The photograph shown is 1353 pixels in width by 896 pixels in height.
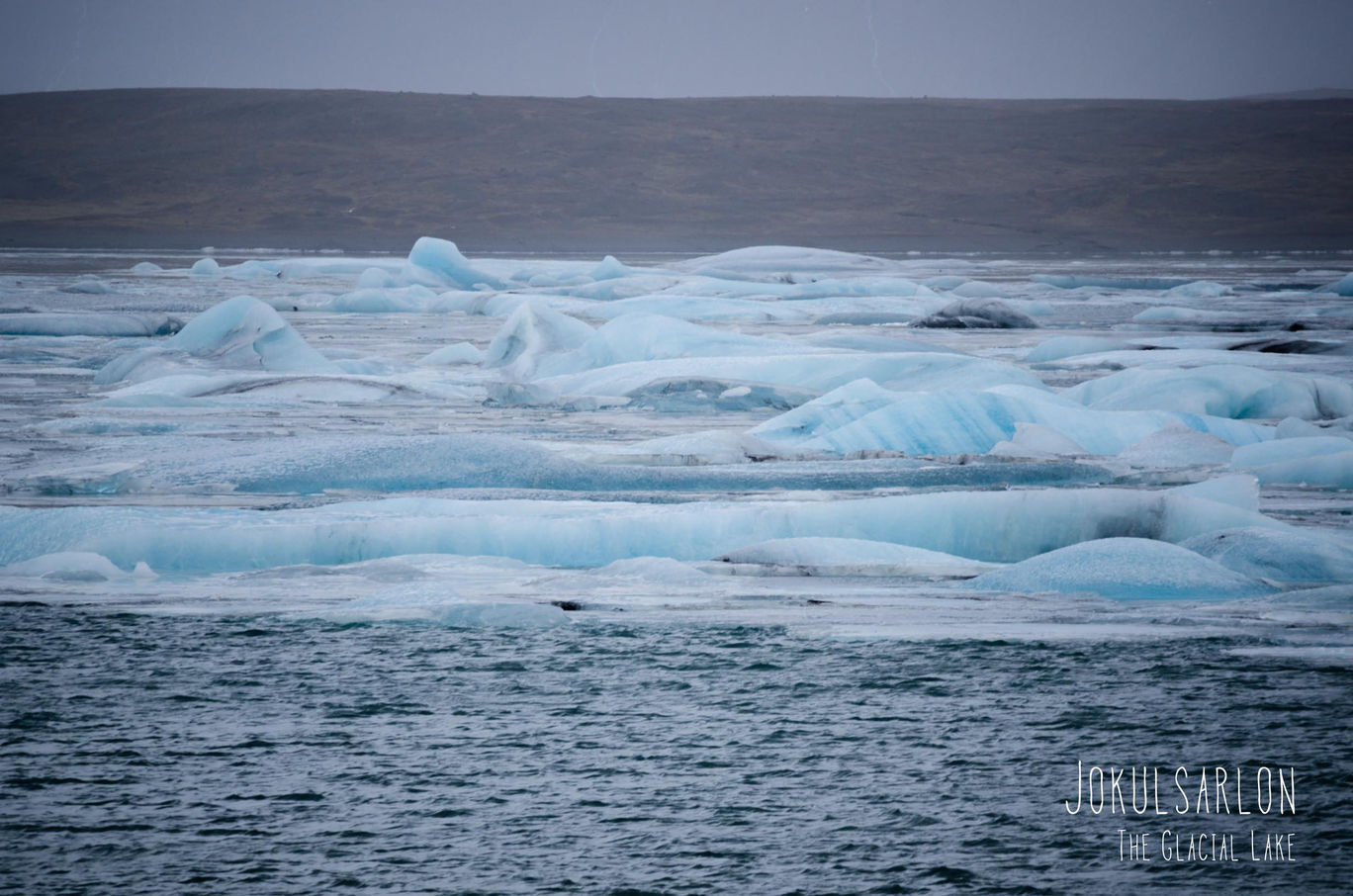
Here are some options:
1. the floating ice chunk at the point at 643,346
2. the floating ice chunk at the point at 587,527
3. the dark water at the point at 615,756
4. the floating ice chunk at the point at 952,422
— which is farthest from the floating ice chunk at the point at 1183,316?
the dark water at the point at 615,756

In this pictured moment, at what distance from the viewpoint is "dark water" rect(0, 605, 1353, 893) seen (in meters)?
2.48

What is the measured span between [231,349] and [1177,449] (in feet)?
20.0

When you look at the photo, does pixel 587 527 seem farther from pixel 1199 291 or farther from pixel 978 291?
pixel 1199 291

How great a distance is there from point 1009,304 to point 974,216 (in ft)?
102

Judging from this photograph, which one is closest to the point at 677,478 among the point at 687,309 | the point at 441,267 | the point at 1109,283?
the point at 687,309

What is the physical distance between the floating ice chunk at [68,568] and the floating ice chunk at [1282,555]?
3.10m

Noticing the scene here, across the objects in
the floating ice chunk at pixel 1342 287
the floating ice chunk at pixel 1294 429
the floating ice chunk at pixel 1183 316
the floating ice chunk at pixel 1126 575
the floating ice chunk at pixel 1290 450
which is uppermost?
the floating ice chunk at pixel 1342 287

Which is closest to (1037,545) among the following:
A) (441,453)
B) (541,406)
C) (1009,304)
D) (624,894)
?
(441,453)

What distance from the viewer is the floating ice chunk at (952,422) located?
21.9 feet

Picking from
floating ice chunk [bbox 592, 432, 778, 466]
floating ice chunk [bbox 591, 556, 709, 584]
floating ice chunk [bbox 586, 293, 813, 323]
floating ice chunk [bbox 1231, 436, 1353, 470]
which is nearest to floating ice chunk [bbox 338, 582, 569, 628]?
floating ice chunk [bbox 591, 556, 709, 584]

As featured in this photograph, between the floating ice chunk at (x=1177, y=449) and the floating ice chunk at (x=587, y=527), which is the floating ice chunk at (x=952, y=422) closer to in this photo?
the floating ice chunk at (x=1177, y=449)

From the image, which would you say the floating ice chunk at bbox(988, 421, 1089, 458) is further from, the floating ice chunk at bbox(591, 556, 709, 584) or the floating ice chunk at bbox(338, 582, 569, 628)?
the floating ice chunk at bbox(338, 582, 569, 628)

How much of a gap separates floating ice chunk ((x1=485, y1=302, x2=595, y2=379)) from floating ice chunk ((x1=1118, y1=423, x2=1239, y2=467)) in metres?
4.73

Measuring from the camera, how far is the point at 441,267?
2111cm
